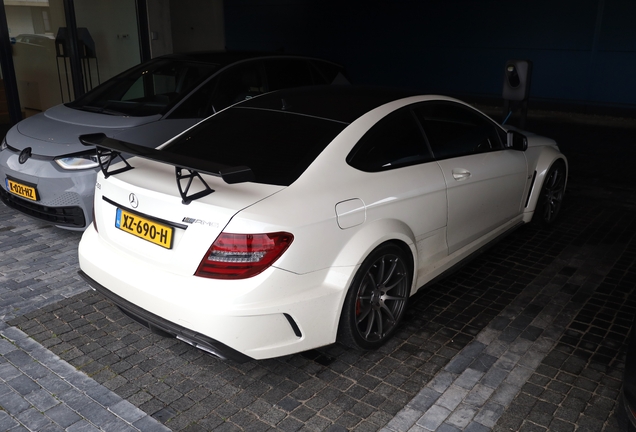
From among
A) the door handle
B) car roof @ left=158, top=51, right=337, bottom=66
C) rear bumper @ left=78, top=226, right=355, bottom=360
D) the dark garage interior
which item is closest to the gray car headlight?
the dark garage interior

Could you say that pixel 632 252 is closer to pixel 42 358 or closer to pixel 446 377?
pixel 446 377

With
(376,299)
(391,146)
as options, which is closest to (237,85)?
(391,146)

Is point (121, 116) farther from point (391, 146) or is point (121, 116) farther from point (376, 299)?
point (376, 299)

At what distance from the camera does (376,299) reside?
142 inches

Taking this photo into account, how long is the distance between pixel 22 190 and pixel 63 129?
72cm

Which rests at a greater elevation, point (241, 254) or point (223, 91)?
point (223, 91)

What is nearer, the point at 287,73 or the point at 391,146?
the point at 391,146

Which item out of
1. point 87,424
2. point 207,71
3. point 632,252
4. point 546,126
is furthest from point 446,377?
point 546,126

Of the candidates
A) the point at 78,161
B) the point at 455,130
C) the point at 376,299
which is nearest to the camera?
the point at 376,299

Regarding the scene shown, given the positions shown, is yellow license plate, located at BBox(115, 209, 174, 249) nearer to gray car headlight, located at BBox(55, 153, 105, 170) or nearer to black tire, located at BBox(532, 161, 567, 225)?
gray car headlight, located at BBox(55, 153, 105, 170)

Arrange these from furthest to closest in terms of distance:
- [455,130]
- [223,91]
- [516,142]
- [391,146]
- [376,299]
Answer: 1. [223,91]
2. [516,142]
3. [455,130]
4. [391,146]
5. [376,299]

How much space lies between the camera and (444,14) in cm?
1533

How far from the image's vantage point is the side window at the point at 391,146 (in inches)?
141

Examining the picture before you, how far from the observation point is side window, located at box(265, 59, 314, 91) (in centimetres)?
657
